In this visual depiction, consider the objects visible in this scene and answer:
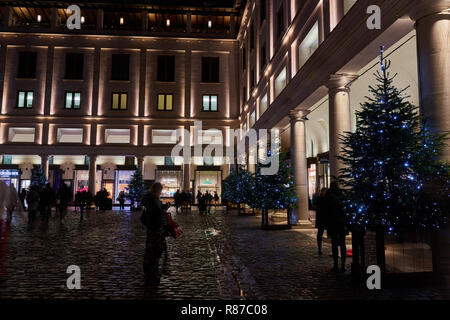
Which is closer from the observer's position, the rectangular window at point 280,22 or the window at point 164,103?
the rectangular window at point 280,22

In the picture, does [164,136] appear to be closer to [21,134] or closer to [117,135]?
[117,135]

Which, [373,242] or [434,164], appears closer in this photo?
[434,164]

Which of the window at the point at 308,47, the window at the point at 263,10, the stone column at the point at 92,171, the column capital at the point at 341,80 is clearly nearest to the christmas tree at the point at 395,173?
the column capital at the point at 341,80

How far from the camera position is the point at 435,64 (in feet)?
23.4

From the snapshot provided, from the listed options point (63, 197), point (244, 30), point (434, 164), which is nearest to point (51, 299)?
point (434, 164)

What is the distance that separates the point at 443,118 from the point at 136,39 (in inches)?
1467

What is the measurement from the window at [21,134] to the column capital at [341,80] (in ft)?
113

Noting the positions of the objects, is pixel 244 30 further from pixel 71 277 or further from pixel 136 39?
pixel 71 277

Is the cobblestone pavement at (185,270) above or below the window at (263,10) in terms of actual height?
below

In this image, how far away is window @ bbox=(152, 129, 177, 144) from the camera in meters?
38.8

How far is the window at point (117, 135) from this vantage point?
125ft

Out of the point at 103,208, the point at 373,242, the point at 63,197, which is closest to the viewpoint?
the point at 373,242

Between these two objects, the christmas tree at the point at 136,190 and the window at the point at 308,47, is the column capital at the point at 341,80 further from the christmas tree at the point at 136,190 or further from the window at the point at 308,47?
the christmas tree at the point at 136,190

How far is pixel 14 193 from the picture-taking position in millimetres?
8391
